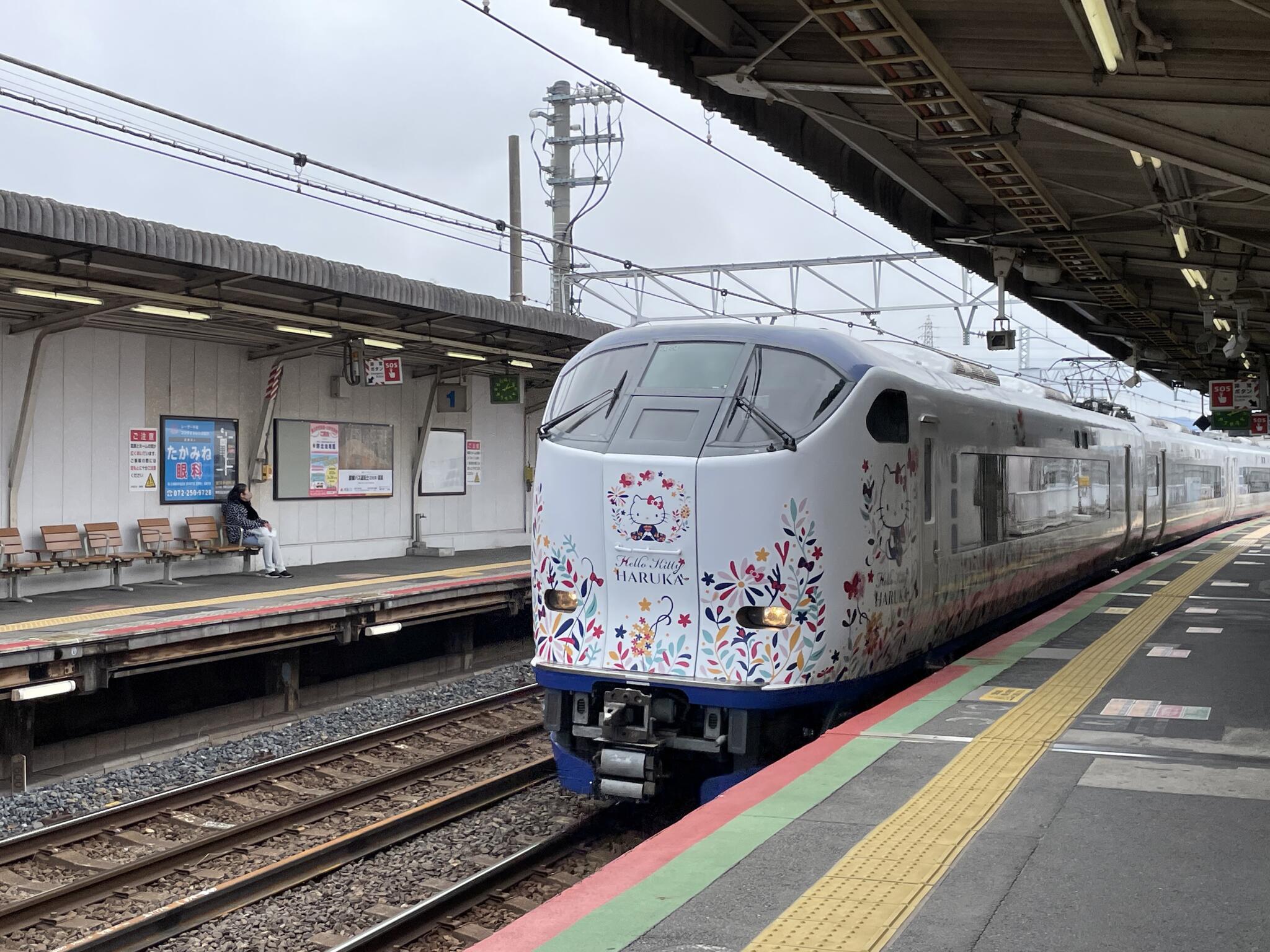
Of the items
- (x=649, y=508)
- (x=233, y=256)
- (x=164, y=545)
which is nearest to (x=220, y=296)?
(x=233, y=256)

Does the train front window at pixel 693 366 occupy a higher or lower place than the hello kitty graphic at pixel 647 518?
higher

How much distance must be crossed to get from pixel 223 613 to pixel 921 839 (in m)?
8.20

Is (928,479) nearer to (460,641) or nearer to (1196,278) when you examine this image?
(1196,278)

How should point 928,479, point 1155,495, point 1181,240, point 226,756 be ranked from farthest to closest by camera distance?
point 1155,495, point 1181,240, point 226,756, point 928,479

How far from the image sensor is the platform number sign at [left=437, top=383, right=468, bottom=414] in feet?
58.3

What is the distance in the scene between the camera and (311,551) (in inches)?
631

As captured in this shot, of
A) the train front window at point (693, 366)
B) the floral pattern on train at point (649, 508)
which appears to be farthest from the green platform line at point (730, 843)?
the train front window at point (693, 366)

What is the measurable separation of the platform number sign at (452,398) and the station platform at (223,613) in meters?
2.65

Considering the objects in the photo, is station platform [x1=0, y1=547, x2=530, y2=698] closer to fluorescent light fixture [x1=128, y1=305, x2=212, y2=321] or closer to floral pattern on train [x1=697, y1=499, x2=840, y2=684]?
fluorescent light fixture [x1=128, y1=305, x2=212, y2=321]

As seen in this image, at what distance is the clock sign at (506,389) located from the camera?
18.3 meters

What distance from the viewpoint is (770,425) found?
22.0ft

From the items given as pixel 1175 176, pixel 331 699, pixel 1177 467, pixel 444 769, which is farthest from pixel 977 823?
pixel 1177 467

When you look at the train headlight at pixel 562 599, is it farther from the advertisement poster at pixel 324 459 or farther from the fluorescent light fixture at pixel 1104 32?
the advertisement poster at pixel 324 459

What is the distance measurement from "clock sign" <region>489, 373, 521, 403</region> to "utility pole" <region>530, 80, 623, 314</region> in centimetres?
425
